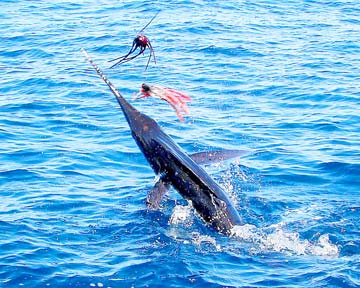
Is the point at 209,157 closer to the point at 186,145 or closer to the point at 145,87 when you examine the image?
the point at 145,87

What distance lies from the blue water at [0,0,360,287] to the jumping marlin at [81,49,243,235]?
0.31m

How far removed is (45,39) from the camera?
22906 mm

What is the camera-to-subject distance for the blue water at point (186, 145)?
10195mm

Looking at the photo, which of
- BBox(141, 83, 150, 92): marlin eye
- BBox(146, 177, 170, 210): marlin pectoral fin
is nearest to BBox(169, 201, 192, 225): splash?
BBox(146, 177, 170, 210): marlin pectoral fin

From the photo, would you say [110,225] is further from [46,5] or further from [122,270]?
[46,5]

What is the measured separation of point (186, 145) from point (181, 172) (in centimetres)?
462

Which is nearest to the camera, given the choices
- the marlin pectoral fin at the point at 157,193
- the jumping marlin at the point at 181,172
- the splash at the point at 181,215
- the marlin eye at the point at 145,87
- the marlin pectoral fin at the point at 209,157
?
the marlin eye at the point at 145,87

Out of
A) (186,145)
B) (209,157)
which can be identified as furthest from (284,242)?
(186,145)

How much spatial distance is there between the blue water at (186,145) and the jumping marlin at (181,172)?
31cm

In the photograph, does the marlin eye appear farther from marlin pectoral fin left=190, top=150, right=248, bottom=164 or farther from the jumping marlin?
marlin pectoral fin left=190, top=150, right=248, bottom=164

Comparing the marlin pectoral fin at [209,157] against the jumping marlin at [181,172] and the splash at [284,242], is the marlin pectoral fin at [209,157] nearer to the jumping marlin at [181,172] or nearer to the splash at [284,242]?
the jumping marlin at [181,172]

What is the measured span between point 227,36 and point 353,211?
12.1 metres

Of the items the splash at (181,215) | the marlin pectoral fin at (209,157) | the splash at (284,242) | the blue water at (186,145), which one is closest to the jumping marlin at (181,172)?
the marlin pectoral fin at (209,157)

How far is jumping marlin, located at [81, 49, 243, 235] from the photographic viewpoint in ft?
33.4
